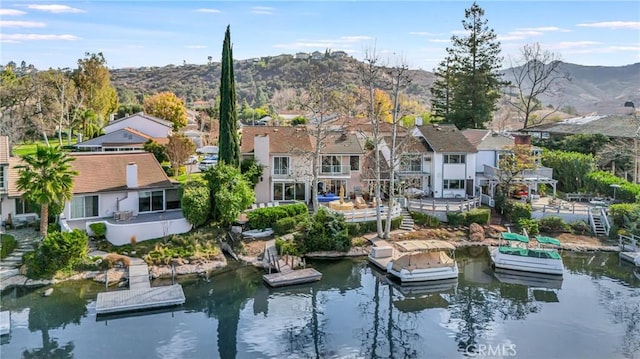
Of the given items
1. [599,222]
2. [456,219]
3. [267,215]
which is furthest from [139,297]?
[599,222]

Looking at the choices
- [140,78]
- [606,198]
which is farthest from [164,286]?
[140,78]

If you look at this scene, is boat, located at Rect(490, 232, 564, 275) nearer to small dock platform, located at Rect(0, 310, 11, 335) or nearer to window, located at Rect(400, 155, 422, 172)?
window, located at Rect(400, 155, 422, 172)

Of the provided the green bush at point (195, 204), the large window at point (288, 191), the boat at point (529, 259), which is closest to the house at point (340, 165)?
the large window at point (288, 191)

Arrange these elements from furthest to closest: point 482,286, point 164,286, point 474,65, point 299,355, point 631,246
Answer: point 474,65, point 631,246, point 482,286, point 164,286, point 299,355

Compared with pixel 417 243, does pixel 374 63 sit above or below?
above

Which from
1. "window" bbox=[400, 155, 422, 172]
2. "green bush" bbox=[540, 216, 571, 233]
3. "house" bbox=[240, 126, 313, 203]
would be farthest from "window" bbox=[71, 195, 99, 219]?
"green bush" bbox=[540, 216, 571, 233]

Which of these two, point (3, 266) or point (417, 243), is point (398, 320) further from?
point (3, 266)
